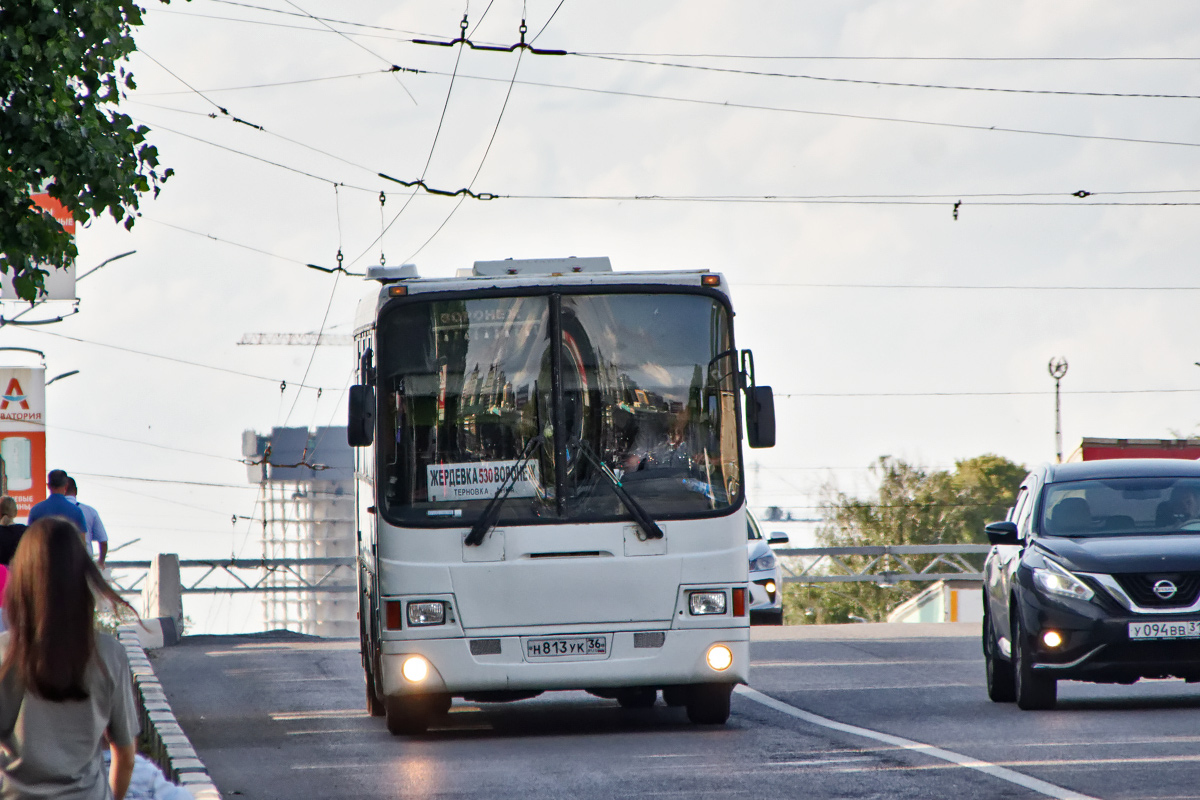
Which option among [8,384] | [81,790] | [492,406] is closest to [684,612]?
[492,406]

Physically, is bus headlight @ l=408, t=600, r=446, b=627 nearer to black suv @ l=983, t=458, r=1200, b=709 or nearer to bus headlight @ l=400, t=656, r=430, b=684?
bus headlight @ l=400, t=656, r=430, b=684

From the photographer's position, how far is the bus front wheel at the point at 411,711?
1308 centimetres

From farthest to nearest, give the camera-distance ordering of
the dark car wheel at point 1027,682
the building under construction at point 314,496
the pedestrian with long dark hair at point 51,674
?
the building under construction at point 314,496
the dark car wheel at point 1027,682
the pedestrian with long dark hair at point 51,674

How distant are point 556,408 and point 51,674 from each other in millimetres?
8379

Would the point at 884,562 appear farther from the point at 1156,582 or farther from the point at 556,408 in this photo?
the point at 556,408

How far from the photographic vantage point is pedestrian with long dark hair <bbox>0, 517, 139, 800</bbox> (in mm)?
4797

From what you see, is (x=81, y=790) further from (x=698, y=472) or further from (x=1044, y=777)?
(x=698, y=472)

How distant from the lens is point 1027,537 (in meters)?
14.4

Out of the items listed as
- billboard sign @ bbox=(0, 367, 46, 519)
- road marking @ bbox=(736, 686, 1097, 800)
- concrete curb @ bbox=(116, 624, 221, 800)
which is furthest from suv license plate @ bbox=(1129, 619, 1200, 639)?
billboard sign @ bbox=(0, 367, 46, 519)

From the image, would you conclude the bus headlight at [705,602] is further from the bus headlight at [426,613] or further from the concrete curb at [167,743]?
the concrete curb at [167,743]

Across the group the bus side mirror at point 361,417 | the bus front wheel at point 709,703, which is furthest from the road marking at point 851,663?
the bus side mirror at point 361,417

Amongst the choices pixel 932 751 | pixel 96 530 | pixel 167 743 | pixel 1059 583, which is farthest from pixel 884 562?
pixel 167 743

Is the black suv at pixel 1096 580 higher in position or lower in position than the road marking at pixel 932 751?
higher

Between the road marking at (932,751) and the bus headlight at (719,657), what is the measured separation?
0.85m
